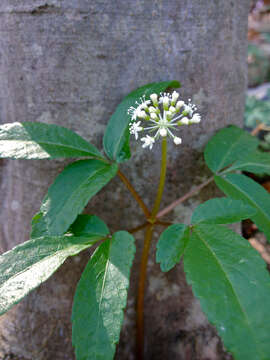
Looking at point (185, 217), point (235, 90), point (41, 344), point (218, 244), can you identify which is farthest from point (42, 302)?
point (235, 90)

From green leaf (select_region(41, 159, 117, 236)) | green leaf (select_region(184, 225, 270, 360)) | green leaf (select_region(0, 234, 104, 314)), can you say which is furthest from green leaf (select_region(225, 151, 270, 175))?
green leaf (select_region(0, 234, 104, 314))

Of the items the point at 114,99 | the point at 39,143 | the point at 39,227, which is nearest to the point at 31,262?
the point at 39,227

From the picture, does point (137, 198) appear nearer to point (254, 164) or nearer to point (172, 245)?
point (172, 245)

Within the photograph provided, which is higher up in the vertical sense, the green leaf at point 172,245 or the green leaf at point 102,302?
the green leaf at point 172,245

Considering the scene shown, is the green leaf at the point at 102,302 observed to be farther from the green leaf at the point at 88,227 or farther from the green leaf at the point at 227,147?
the green leaf at the point at 227,147

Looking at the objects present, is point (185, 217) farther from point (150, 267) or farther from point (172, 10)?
point (172, 10)

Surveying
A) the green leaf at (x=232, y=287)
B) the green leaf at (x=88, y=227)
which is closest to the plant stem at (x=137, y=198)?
the green leaf at (x=88, y=227)

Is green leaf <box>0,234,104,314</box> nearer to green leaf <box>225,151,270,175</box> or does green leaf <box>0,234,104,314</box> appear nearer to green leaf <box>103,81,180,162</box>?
green leaf <box>103,81,180,162</box>
